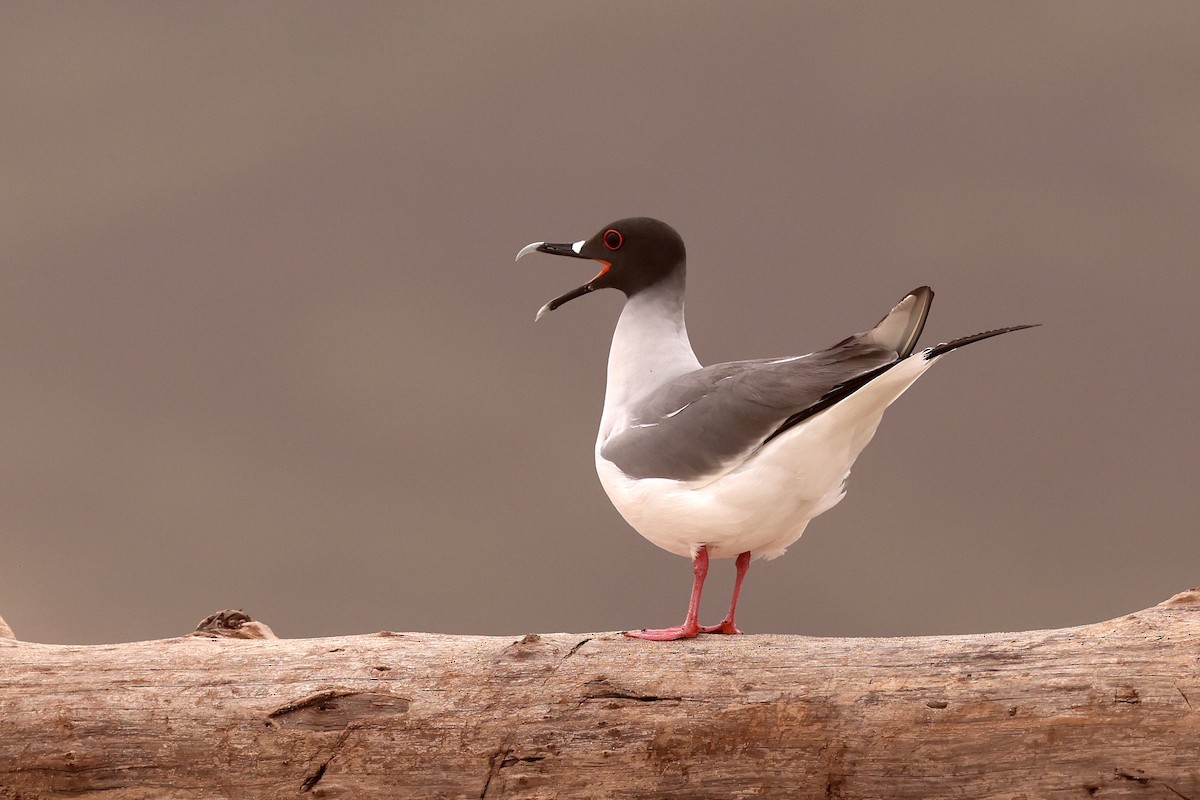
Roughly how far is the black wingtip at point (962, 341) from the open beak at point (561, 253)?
1519mm

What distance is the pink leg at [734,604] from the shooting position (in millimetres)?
4328

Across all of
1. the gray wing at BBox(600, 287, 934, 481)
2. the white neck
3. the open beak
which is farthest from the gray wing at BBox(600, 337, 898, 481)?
the open beak

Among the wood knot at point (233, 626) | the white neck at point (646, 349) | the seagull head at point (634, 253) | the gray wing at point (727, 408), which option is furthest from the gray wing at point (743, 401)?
the wood knot at point (233, 626)

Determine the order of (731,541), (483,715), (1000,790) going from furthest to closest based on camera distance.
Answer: (731,541)
(483,715)
(1000,790)

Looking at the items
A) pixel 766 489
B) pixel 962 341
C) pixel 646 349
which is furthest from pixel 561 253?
pixel 962 341

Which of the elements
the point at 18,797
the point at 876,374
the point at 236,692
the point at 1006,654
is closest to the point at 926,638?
the point at 1006,654

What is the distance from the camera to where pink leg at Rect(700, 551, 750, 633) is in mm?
4328

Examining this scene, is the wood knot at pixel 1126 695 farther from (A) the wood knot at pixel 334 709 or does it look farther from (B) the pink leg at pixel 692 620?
(A) the wood knot at pixel 334 709

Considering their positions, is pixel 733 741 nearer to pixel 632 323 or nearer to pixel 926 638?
pixel 926 638

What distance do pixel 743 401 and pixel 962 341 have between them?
708 mm

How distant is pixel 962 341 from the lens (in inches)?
137

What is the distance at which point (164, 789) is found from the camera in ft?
12.7

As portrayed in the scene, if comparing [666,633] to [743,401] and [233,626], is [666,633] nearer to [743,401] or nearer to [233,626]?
[743,401]

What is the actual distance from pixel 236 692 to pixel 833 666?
6.20ft
